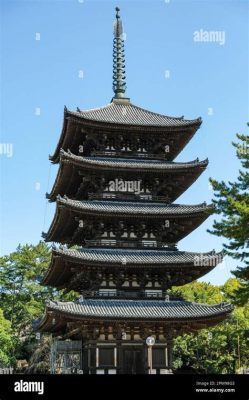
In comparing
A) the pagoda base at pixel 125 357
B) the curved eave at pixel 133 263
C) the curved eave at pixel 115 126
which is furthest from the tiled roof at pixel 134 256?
the curved eave at pixel 115 126

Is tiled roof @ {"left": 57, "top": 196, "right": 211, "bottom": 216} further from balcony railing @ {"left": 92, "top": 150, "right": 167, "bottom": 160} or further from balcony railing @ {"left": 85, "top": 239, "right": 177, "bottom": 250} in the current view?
balcony railing @ {"left": 92, "top": 150, "right": 167, "bottom": 160}

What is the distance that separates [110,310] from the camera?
110 feet

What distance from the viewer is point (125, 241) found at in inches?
1457

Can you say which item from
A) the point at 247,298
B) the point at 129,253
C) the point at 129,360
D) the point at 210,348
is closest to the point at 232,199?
the point at 247,298

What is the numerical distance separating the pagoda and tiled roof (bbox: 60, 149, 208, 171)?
7cm

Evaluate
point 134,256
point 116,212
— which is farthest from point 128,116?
point 134,256

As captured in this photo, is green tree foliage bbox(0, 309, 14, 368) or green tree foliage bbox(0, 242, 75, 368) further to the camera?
green tree foliage bbox(0, 242, 75, 368)

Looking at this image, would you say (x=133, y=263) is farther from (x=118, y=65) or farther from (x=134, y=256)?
(x=118, y=65)

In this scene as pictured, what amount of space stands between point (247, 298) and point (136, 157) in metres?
14.7

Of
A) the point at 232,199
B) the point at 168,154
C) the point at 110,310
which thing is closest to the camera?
the point at 232,199

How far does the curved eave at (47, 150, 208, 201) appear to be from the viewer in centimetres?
3678

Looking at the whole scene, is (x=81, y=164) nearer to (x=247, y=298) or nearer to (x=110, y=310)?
(x=110, y=310)

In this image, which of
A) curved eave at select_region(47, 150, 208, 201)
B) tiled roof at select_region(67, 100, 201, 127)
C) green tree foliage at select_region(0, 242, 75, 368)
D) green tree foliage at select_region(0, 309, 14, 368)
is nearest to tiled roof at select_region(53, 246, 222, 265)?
curved eave at select_region(47, 150, 208, 201)

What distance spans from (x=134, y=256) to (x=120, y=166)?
5958 millimetres
